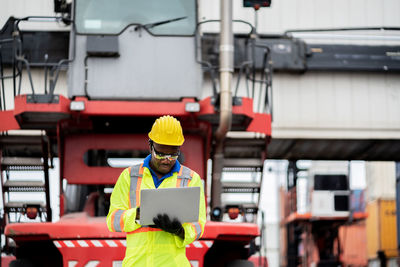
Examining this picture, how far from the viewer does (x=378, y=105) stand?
14.5m

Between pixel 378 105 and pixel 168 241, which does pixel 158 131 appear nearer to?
pixel 168 241

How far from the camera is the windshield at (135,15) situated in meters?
10.0

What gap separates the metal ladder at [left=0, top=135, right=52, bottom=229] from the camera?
395 inches

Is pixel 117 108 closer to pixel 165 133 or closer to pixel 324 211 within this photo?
pixel 165 133

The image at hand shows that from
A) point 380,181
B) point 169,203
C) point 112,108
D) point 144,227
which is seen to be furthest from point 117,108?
point 380,181

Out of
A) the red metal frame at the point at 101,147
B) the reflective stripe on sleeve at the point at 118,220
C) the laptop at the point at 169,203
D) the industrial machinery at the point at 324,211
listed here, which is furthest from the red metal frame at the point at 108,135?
the industrial machinery at the point at 324,211

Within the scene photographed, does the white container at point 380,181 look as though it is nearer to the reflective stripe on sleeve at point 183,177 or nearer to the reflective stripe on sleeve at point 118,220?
the reflective stripe on sleeve at point 183,177

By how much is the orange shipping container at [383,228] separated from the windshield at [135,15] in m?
18.9

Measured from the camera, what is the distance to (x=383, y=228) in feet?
93.1

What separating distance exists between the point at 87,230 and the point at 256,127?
9.82 feet

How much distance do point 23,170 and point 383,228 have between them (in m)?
20.3

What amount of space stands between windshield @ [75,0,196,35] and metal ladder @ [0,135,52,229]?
1.55 m

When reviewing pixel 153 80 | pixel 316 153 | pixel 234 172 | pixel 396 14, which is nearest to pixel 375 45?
pixel 396 14

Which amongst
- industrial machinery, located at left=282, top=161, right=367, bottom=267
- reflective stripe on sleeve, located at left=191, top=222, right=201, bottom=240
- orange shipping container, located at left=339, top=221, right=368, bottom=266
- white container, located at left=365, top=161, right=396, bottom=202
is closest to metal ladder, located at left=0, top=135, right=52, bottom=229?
reflective stripe on sleeve, located at left=191, top=222, right=201, bottom=240
